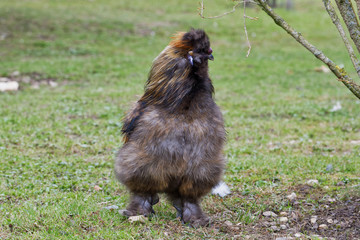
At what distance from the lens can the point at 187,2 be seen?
83.7ft

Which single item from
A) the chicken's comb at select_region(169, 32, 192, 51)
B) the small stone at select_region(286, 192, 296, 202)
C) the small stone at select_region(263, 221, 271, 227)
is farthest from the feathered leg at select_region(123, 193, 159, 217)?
the small stone at select_region(286, 192, 296, 202)

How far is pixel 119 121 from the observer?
795cm

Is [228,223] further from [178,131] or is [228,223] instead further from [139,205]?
[178,131]

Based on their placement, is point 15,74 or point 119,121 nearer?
Result: point 119,121

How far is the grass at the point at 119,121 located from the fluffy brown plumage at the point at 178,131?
0.44 m

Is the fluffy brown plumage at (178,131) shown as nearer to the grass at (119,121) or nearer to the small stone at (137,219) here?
the small stone at (137,219)

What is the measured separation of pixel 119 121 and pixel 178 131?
154 inches

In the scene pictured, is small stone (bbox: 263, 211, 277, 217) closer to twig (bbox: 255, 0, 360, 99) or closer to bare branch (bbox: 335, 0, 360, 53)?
twig (bbox: 255, 0, 360, 99)

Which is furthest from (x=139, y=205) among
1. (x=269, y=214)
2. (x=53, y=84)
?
(x=53, y=84)

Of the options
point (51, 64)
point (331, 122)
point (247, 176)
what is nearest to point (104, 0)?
point (51, 64)

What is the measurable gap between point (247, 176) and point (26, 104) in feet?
18.9

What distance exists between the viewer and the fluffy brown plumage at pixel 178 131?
13.7 feet

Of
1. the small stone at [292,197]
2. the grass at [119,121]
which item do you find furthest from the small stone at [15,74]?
the small stone at [292,197]

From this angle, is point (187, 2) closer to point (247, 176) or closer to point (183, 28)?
point (183, 28)
